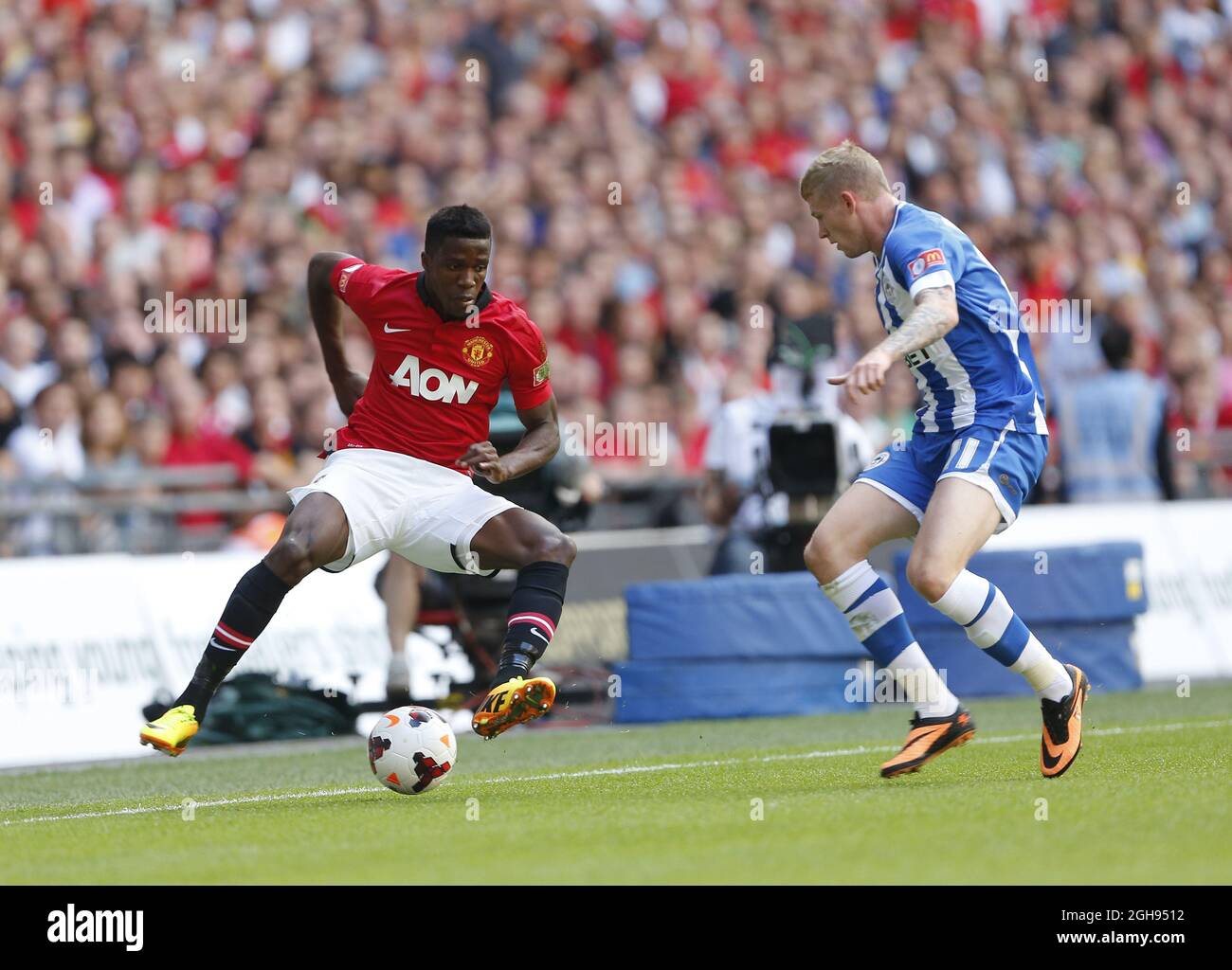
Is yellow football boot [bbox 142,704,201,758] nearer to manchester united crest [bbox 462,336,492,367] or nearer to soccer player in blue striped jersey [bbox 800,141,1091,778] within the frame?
manchester united crest [bbox 462,336,492,367]

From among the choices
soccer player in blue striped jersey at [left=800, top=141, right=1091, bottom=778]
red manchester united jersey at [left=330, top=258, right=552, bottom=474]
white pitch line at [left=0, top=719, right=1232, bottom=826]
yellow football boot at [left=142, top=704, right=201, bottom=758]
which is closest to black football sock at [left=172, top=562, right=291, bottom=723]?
yellow football boot at [left=142, top=704, right=201, bottom=758]

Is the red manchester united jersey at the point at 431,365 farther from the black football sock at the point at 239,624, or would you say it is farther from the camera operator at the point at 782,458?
the camera operator at the point at 782,458

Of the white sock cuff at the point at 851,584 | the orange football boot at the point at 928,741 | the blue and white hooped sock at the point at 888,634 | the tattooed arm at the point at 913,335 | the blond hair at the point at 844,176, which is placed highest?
the blond hair at the point at 844,176

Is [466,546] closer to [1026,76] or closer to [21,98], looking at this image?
[21,98]

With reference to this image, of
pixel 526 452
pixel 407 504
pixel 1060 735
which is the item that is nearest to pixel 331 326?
pixel 407 504


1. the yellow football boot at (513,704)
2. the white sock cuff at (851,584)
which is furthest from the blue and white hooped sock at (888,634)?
the yellow football boot at (513,704)

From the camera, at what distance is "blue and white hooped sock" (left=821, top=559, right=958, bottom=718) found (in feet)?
26.2

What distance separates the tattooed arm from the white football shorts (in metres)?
2.03

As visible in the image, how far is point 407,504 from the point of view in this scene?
27.7 ft

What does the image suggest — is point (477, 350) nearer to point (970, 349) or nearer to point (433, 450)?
point (433, 450)

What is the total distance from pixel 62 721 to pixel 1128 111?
15.1 meters

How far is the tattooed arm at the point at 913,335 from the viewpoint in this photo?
6.91 metres

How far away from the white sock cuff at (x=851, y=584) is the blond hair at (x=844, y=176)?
4.80ft

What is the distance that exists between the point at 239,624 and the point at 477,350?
1542mm
